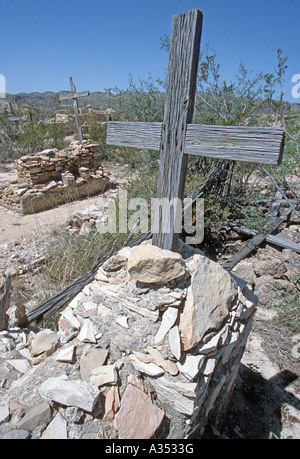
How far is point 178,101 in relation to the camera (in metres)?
1.68

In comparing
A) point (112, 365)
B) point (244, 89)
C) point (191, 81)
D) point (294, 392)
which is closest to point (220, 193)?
point (244, 89)

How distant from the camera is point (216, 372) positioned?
5.98 ft

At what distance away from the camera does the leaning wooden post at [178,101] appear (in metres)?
1.57

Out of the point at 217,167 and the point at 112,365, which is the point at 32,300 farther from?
the point at 217,167

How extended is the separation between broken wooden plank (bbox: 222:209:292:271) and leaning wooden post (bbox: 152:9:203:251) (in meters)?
2.44

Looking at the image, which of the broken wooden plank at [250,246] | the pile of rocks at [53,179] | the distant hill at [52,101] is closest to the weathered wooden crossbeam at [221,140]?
the broken wooden plank at [250,246]

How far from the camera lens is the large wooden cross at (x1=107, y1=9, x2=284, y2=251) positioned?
1.40 meters

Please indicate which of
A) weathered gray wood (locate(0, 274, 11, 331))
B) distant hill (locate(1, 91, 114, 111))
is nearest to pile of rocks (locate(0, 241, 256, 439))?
weathered gray wood (locate(0, 274, 11, 331))

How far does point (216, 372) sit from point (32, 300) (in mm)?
2523

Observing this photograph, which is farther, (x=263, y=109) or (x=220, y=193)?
(x=263, y=109)

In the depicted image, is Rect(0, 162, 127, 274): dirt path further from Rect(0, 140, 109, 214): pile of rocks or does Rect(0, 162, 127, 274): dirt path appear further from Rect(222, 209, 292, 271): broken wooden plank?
Rect(222, 209, 292, 271): broken wooden plank

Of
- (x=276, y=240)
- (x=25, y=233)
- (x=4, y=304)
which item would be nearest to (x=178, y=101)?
(x=4, y=304)

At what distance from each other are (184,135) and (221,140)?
0.86 ft

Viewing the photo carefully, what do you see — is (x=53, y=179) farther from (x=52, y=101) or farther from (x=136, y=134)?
(x=52, y=101)
